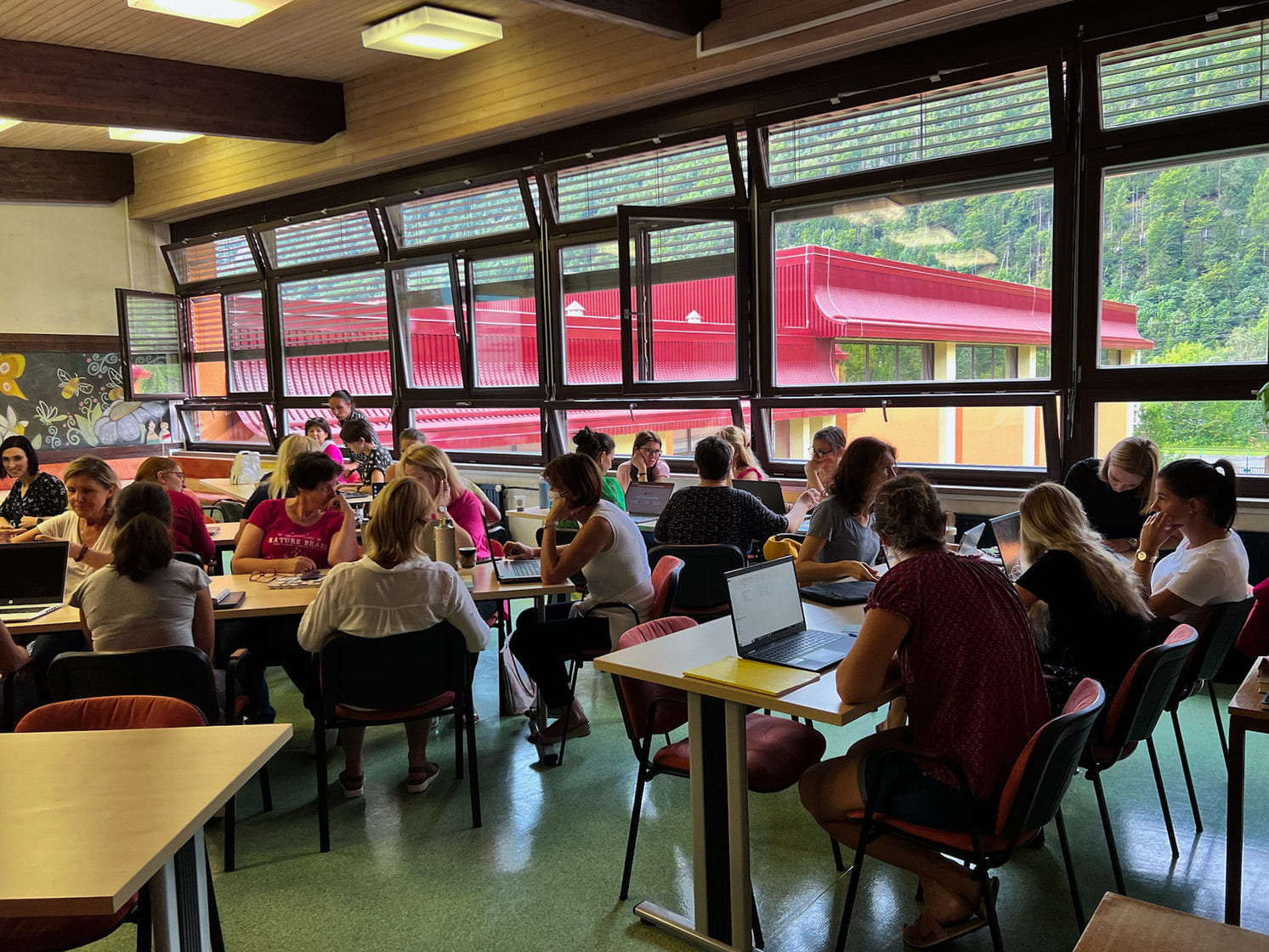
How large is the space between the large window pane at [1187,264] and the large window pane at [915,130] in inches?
23.4

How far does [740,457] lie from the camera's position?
613 centimetres

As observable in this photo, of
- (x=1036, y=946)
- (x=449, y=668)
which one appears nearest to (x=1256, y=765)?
(x=1036, y=946)

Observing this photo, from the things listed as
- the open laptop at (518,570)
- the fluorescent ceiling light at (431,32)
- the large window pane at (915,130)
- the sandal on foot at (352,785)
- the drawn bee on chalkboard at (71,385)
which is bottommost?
the sandal on foot at (352,785)

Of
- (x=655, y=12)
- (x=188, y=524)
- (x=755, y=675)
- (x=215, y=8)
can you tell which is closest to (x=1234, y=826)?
(x=755, y=675)

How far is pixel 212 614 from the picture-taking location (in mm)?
3295

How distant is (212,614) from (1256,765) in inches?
149

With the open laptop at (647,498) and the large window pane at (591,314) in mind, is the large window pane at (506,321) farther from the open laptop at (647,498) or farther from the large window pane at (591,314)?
the open laptop at (647,498)

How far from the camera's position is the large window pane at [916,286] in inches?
206

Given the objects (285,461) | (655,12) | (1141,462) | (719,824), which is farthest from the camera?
(655,12)

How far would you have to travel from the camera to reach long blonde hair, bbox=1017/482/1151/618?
8.84ft

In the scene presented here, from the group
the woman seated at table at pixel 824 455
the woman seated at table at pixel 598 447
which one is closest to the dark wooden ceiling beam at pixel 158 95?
the woman seated at table at pixel 598 447

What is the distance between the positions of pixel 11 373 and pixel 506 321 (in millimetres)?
5612

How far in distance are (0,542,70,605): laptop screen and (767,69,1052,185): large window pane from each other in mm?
4476

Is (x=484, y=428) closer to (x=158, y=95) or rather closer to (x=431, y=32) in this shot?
(x=431, y=32)
